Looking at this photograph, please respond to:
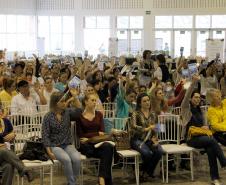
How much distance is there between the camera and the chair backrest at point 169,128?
21.7ft

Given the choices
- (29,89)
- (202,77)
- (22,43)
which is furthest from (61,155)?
(22,43)

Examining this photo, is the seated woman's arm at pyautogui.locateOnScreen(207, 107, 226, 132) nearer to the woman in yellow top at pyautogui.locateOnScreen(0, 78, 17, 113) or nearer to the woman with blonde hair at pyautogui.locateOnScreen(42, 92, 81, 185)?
the woman with blonde hair at pyautogui.locateOnScreen(42, 92, 81, 185)

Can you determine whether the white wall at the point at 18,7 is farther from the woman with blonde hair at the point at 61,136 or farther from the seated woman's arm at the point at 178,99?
the woman with blonde hair at the point at 61,136

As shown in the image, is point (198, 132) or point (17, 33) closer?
→ point (198, 132)

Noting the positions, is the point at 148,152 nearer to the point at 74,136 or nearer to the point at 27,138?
the point at 74,136

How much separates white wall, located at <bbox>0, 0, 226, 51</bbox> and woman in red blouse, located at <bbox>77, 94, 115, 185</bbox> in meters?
16.0

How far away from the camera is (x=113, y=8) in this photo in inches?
897

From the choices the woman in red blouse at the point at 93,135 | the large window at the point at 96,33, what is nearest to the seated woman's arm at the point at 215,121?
the woman in red blouse at the point at 93,135

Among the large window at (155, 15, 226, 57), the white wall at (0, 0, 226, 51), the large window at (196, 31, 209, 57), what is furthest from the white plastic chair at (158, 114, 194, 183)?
the white wall at (0, 0, 226, 51)

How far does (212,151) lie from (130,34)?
54.6 feet

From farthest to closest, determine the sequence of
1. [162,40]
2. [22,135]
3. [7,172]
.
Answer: [162,40] → [22,135] → [7,172]

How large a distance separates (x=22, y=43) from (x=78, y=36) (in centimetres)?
281

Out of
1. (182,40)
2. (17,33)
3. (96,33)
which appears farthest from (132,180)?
(17,33)

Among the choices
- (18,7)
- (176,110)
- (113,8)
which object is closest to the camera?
(176,110)
